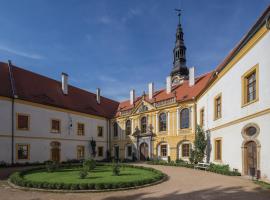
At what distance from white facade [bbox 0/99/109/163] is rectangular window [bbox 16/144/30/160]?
294 millimetres

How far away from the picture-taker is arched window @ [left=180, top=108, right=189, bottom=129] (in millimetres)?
28297

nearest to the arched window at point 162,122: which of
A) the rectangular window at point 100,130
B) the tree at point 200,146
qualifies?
the tree at point 200,146

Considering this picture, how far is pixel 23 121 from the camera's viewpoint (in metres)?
25.8

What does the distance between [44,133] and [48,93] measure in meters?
4.99

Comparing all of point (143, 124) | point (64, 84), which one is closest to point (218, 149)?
point (143, 124)

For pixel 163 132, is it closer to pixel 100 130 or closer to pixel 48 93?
pixel 100 130

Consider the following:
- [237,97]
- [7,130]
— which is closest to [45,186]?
[237,97]

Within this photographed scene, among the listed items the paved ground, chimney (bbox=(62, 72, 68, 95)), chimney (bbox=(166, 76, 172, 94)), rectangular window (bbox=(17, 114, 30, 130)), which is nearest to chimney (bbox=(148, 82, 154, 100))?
chimney (bbox=(166, 76, 172, 94))

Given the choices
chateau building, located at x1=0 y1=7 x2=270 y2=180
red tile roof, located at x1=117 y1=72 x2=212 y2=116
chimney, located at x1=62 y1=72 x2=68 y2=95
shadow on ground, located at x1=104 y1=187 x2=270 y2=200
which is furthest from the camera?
chimney, located at x1=62 y1=72 x2=68 y2=95

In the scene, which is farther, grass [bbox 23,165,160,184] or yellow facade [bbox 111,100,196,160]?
yellow facade [bbox 111,100,196,160]

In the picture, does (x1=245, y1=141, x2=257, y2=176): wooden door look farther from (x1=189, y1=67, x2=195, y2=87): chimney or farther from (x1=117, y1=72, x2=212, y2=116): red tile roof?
(x1=189, y1=67, x2=195, y2=87): chimney

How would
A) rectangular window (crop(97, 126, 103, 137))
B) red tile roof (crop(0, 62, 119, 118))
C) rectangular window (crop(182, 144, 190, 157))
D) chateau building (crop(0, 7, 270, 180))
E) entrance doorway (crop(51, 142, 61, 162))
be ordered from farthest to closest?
1. rectangular window (crop(97, 126, 103, 137))
2. entrance doorway (crop(51, 142, 61, 162))
3. rectangular window (crop(182, 144, 190, 157))
4. red tile roof (crop(0, 62, 119, 118))
5. chateau building (crop(0, 7, 270, 180))

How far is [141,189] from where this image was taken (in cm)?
1174

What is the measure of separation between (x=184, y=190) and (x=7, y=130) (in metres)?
18.9
